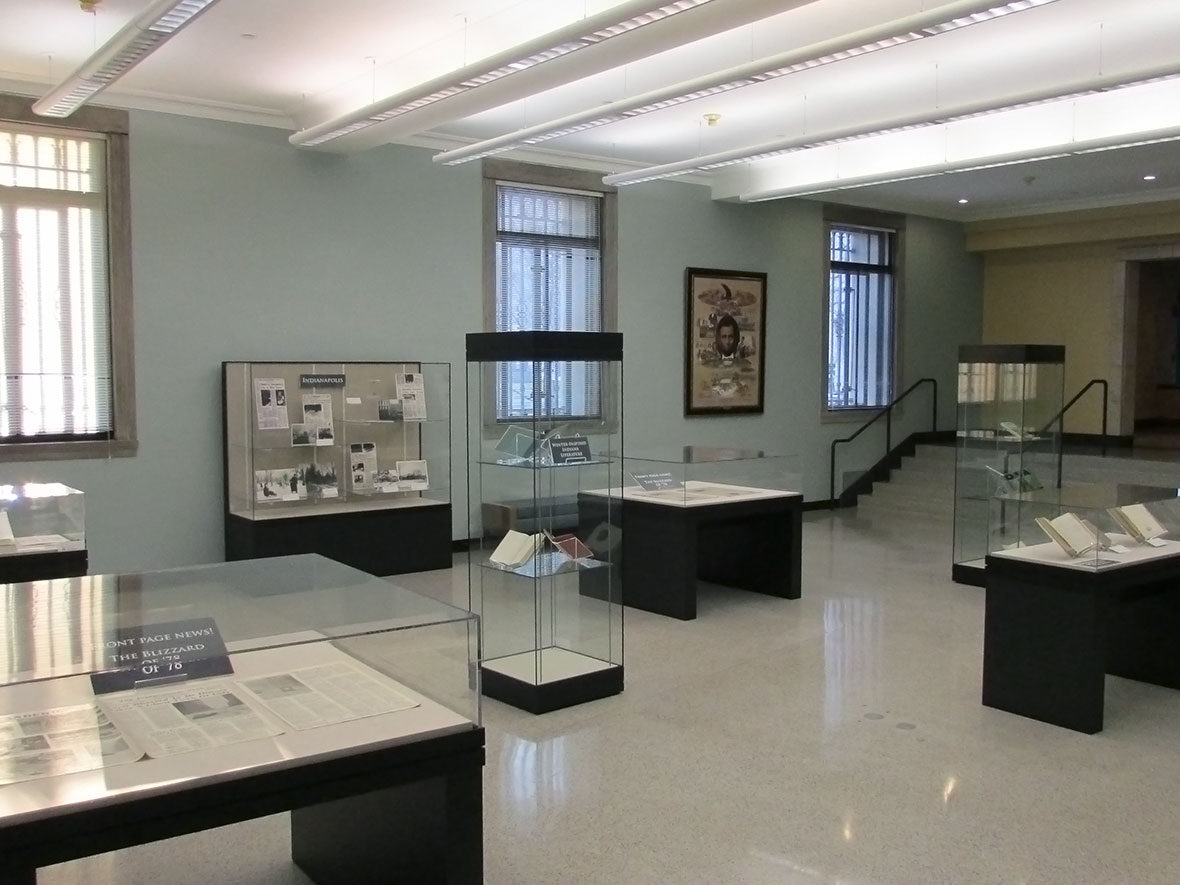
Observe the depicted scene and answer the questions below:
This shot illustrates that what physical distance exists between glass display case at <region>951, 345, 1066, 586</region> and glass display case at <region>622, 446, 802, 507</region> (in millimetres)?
1533

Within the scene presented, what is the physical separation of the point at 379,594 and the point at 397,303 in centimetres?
640

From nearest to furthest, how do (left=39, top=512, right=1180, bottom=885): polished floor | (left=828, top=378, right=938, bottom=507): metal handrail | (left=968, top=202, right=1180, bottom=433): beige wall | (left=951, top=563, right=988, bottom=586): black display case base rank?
(left=39, top=512, right=1180, bottom=885): polished floor → (left=951, top=563, right=988, bottom=586): black display case base → (left=828, top=378, right=938, bottom=507): metal handrail → (left=968, top=202, right=1180, bottom=433): beige wall

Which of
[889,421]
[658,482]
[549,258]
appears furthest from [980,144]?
[889,421]

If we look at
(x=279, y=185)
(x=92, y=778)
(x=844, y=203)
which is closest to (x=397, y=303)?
(x=279, y=185)

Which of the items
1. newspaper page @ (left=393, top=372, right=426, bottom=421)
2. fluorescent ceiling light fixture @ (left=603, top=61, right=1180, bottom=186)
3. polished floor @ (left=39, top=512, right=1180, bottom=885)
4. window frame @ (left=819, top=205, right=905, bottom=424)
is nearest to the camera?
polished floor @ (left=39, top=512, right=1180, bottom=885)

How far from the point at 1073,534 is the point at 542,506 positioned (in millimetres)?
2479

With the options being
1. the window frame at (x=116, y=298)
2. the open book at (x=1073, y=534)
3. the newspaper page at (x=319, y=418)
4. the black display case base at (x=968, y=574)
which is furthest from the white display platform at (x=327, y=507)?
the open book at (x=1073, y=534)

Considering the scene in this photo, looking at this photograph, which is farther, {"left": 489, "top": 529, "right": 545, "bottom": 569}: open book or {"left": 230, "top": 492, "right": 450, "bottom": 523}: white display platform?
{"left": 230, "top": 492, "right": 450, "bottom": 523}: white display platform

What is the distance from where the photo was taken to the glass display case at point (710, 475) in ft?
24.1

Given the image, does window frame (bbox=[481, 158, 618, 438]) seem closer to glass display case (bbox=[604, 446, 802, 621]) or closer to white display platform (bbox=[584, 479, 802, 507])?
glass display case (bbox=[604, 446, 802, 621])

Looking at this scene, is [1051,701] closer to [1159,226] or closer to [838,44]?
[838,44]

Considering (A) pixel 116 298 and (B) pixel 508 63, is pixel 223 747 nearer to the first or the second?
(B) pixel 508 63

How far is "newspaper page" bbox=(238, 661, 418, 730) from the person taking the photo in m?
2.57

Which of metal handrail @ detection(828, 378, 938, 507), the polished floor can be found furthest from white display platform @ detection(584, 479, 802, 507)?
metal handrail @ detection(828, 378, 938, 507)
